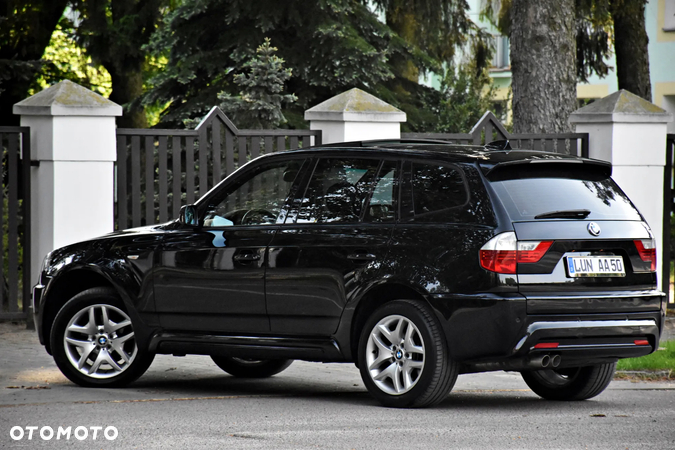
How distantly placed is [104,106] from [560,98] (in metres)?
6.34

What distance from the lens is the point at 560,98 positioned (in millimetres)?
15680

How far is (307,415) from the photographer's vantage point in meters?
7.26

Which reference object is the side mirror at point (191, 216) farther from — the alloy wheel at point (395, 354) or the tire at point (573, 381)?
the tire at point (573, 381)

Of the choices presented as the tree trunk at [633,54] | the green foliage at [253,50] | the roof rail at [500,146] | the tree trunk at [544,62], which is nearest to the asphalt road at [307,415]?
the roof rail at [500,146]

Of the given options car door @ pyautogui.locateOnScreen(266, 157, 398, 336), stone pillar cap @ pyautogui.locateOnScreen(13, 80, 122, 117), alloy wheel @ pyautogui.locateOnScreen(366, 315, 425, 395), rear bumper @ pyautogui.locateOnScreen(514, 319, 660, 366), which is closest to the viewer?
rear bumper @ pyautogui.locateOnScreen(514, 319, 660, 366)

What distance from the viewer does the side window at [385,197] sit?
7.69 metres

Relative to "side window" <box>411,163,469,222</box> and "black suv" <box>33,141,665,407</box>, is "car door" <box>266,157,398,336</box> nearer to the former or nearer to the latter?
"black suv" <box>33,141,665,407</box>

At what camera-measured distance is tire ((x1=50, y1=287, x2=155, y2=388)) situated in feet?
27.9

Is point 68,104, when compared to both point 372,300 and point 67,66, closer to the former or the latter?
point 372,300

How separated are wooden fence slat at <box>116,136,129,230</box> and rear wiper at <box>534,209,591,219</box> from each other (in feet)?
20.0

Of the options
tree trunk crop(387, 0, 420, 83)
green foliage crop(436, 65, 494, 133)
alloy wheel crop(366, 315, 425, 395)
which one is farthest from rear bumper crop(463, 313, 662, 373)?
tree trunk crop(387, 0, 420, 83)

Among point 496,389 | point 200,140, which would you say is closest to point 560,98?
point 200,140

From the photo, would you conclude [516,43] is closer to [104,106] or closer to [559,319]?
[104,106]

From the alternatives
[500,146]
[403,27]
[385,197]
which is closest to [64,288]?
[385,197]
